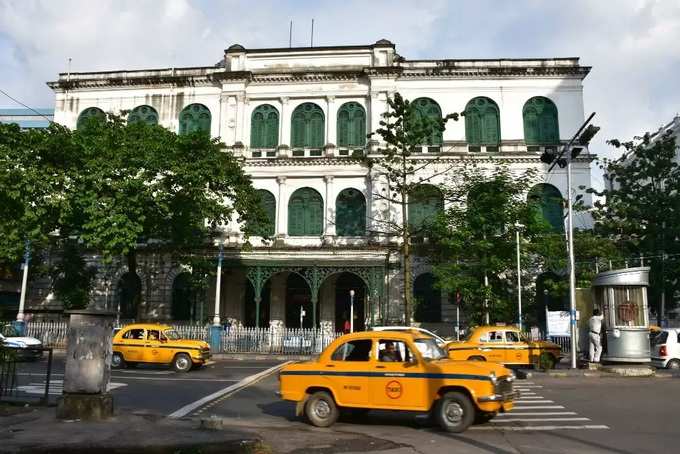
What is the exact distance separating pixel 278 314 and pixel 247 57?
1615 cm

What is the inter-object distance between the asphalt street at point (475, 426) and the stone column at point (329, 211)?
1683 cm

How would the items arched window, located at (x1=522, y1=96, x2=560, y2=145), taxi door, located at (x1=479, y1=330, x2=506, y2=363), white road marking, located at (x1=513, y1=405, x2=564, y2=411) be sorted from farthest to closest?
arched window, located at (x1=522, y1=96, x2=560, y2=145) < taxi door, located at (x1=479, y1=330, x2=506, y2=363) < white road marking, located at (x1=513, y1=405, x2=564, y2=411)

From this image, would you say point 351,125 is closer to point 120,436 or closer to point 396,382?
point 396,382

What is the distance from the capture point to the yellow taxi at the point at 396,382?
9.66 m

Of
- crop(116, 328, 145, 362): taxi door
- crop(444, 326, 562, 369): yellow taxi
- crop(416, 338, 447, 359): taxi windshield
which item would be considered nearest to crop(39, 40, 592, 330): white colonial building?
crop(116, 328, 145, 362): taxi door

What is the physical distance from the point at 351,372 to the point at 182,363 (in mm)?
12028

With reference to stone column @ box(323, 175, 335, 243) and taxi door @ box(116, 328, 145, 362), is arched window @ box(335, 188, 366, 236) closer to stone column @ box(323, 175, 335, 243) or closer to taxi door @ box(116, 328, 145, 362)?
stone column @ box(323, 175, 335, 243)

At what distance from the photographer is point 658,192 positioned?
33.4 m

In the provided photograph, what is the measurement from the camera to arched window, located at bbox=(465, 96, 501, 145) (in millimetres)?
34969

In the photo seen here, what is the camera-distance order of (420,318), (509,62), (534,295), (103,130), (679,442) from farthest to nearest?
1. (509,62)
2. (420,318)
3. (534,295)
4. (103,130)
5. (679,442)

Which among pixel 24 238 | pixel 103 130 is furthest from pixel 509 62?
pixel 24 238

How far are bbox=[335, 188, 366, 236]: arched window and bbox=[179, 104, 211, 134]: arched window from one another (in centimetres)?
1010

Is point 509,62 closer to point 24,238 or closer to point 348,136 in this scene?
point 348,136

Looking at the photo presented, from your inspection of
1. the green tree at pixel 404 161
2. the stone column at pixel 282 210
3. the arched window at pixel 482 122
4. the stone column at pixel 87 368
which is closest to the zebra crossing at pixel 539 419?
the stone column at pixel 87 368
